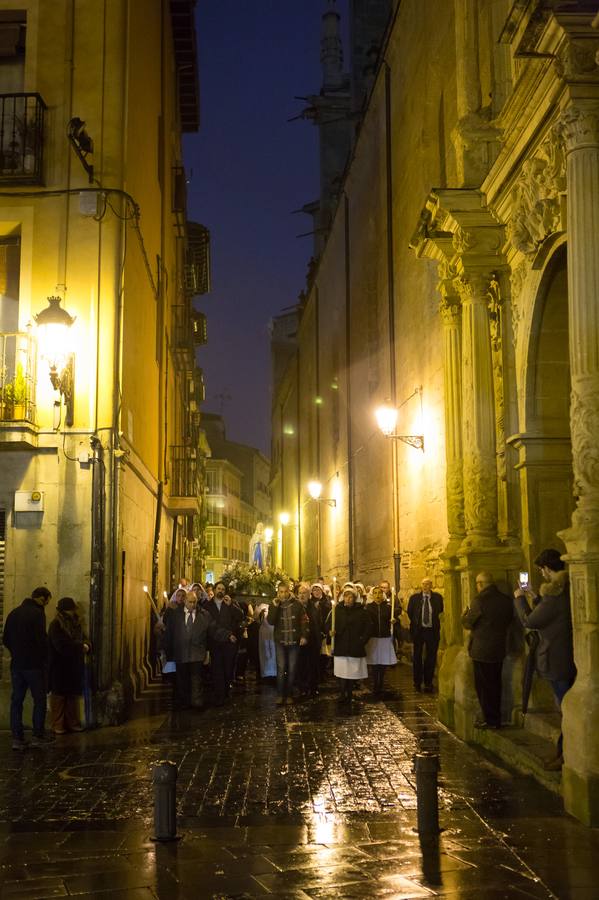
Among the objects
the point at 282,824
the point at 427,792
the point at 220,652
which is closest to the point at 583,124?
the point at 427,792

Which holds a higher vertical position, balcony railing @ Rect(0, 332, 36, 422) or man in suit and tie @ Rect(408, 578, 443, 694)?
balcony railing @ Rect(0, 332, 36, 422)

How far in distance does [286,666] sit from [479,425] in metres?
5.29

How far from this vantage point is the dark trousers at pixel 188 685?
1455cm

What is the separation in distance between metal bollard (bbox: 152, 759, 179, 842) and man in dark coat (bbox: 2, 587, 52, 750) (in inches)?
196

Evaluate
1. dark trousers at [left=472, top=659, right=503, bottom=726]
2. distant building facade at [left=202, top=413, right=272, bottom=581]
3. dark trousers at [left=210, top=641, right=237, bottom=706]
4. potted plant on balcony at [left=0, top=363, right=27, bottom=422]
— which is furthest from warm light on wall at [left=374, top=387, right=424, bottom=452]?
distant building facade at [left=202, top=413, right=272, bottom=581]

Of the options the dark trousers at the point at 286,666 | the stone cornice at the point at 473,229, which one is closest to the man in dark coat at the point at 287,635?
the dark trousers at the point at 286,666

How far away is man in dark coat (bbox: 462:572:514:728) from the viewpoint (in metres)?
10.8

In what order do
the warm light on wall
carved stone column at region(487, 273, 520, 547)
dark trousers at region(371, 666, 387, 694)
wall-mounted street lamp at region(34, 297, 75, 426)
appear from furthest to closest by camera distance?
the warm light on wall < dark trousers at region(371, 666, 387, 694) < wall-mounted street lamp at region(34, 297, 75, 426) < carved stone column at region(487, 273, 520, 547)

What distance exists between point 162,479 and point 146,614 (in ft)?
14.4

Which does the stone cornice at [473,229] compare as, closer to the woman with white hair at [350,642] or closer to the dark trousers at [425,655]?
the woman with white hair at [350,642]

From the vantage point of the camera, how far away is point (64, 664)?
12.5m

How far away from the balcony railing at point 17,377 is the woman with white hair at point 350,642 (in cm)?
536

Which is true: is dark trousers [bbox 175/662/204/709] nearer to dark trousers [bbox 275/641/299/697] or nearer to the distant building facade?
dark trousers [bbox 275/641/299/697]

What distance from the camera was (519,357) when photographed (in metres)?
11.4
